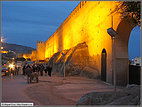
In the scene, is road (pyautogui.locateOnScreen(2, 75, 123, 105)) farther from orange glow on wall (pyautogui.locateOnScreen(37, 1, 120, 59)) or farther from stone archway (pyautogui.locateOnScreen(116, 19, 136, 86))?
orange glow on wall (pyautogui.locateOnScreen(37, 1, 120, 59))

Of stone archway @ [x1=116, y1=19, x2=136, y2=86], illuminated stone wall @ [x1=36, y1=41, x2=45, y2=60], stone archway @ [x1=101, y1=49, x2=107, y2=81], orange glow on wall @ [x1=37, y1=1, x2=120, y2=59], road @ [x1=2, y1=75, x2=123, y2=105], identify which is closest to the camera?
road @ [x1=2, y1=75, x2=123, y2=105]

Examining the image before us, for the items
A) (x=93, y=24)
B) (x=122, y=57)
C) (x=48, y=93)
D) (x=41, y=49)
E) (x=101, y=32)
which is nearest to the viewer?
(x=48, y=93)

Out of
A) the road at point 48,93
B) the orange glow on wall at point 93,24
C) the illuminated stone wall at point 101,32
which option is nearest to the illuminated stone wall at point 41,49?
the orange glow on wall at point 93,24

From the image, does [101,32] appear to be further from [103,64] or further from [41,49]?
[41,49]

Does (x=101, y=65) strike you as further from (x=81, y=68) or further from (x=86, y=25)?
(x=86, y=25)

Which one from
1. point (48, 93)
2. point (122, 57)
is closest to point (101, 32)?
point (122, 57)

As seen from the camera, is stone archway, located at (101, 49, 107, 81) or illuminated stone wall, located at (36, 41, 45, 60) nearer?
stone archway, located at (101, 49, 107, 81)

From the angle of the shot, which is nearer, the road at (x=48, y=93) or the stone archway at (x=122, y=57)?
the road at (x=48, y=93)

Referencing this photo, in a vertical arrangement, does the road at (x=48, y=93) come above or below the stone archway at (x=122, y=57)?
below

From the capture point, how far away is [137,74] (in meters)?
11.0

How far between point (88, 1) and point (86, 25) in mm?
2561

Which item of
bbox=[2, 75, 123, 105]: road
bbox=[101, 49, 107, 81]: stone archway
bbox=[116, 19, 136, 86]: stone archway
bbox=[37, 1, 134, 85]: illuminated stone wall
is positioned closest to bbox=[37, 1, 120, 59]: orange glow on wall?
bbox=[37, 1, 134, 85]: illuminated stone wall

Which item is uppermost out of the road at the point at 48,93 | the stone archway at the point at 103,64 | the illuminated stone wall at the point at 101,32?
the illuminated stone wall at the point at 101,32

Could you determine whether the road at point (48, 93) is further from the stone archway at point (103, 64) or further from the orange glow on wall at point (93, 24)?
the orange glow on wall at point (93, 24)
